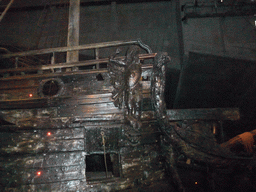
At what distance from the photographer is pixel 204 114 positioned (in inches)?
148

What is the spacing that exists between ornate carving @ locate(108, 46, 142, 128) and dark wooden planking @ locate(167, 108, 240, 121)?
87cm

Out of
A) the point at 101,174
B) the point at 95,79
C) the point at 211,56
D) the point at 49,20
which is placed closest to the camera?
the point at 95,79

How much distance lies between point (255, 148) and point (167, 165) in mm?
2383

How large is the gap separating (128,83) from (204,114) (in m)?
1.94

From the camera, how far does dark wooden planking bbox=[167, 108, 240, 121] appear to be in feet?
12.3

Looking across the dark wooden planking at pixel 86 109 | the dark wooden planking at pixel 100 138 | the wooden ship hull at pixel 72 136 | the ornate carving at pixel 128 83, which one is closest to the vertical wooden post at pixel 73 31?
the wooden ship hull at pixel 72 136

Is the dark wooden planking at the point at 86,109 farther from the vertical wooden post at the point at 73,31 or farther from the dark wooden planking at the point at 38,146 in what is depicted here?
the vertical wooden post at the point at 73,31

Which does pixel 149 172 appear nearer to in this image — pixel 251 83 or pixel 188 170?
pixel 188 170

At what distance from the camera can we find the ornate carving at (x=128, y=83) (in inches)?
141

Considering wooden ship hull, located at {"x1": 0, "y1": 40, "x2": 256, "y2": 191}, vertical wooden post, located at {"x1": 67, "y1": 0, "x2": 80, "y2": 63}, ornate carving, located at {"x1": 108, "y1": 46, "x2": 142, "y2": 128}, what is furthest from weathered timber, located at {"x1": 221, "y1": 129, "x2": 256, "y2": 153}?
vertical wooden post, located at {"x1": 67, "y1": 0, "x2": 80, "y2": 63}

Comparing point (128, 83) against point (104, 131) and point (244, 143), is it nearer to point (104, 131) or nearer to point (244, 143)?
point (104, 131)

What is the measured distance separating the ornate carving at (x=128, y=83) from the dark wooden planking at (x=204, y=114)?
87cm

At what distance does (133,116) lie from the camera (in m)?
3.55

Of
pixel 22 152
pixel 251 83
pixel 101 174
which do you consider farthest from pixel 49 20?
pixel 251 83
